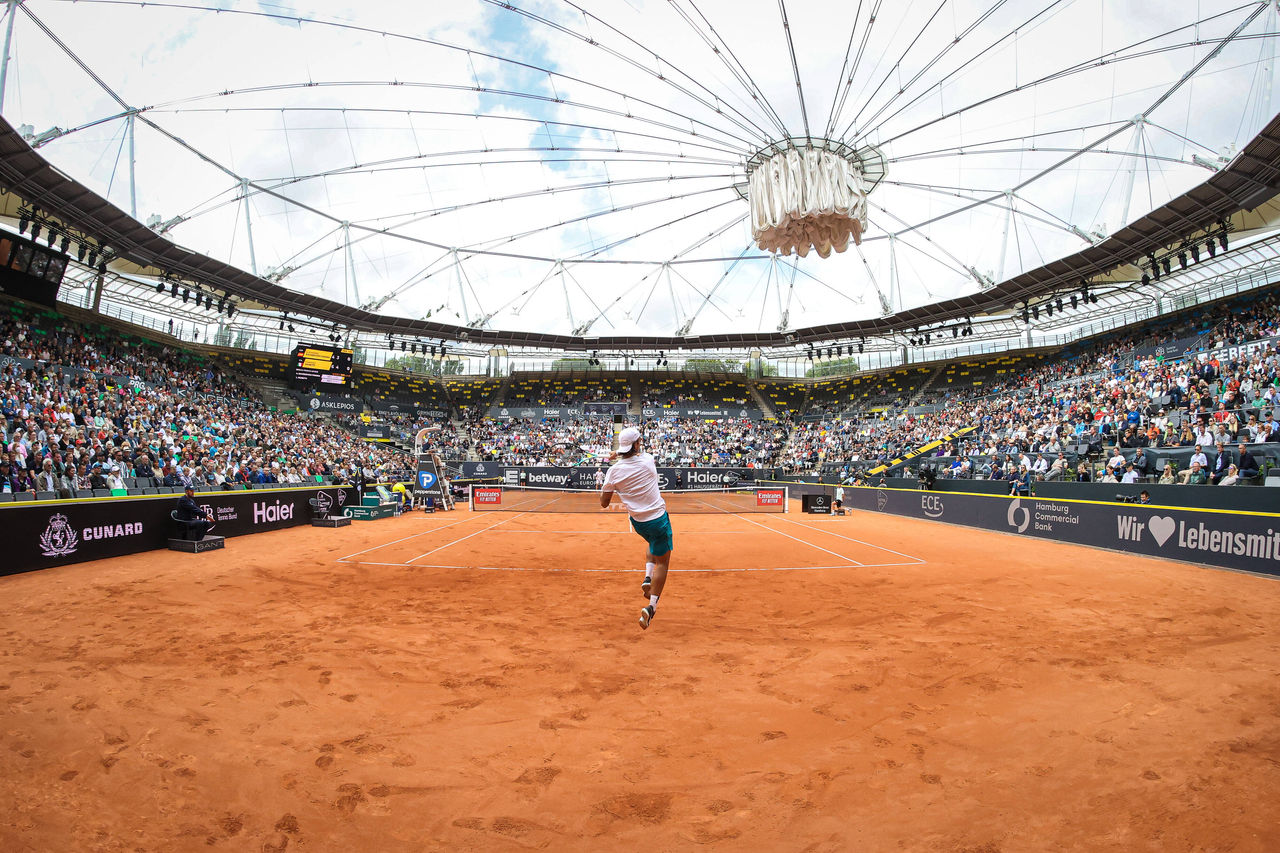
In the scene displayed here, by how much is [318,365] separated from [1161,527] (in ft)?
173

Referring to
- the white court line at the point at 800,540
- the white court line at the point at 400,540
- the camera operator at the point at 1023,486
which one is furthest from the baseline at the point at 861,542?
the white court line at the point at 400,540

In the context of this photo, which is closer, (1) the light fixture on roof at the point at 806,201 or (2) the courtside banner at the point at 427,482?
(1) the light fixture on roof at the point at 806,201

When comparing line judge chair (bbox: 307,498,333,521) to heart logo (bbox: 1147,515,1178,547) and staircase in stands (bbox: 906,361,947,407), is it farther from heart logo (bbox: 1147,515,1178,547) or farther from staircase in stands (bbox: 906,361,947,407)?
staircase in stands (bbox: 906,361,947,407)

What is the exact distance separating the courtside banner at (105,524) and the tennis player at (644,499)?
1327 centimetres

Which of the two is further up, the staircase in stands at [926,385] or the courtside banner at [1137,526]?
the staircase in stands at [926,385]

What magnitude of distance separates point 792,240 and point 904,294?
3655 centimetres

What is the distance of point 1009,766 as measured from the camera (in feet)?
13.6

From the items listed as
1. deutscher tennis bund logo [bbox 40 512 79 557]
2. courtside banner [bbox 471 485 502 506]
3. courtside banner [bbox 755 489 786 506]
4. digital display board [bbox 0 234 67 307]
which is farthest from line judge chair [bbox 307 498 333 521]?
courtside banner [bbox 755 489 786 506]

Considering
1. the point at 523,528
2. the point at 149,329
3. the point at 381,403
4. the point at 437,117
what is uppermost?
the point at 437,117

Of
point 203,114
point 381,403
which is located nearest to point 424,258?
point 203,114

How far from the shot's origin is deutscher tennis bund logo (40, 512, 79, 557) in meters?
12.7

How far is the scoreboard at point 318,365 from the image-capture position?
4812 cm

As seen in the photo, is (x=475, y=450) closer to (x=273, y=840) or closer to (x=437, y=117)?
(x=437, y=117)

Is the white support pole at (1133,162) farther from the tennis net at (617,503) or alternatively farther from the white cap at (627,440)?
the white cap at (627,440)
